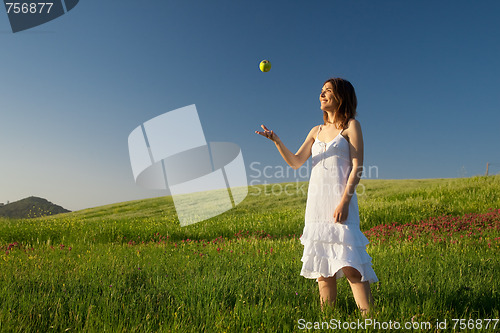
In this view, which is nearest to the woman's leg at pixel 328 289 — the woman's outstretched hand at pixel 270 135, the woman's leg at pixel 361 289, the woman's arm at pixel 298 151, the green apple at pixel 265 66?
the woman's leg at pixel 361 289

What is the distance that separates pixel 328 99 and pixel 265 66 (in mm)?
4288

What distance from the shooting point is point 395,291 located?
4.15 metres

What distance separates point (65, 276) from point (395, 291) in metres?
4.47

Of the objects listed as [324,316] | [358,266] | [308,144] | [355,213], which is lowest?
[324,316]

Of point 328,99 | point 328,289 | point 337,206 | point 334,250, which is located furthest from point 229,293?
point 328,99

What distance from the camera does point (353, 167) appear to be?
335 centimetres

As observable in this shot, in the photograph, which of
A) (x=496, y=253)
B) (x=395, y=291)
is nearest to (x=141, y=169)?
(x=395, y=291)

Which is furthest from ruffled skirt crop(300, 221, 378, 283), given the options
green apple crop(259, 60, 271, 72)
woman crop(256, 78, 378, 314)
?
green apple crop(259, 60, 271, 72)

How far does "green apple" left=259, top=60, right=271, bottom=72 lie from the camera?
298 inches

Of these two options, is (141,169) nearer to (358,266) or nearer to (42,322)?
(42,322)

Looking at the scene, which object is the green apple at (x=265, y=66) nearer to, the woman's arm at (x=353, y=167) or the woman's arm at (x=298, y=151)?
the woman's arm at (x=298, y=151)

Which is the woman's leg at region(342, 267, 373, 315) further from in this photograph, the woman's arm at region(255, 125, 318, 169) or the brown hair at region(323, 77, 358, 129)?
the brown hair at region(323, 77, 358, 129)

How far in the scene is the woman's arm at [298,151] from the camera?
3.91 meters

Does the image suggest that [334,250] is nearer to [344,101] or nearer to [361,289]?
[361,289]
